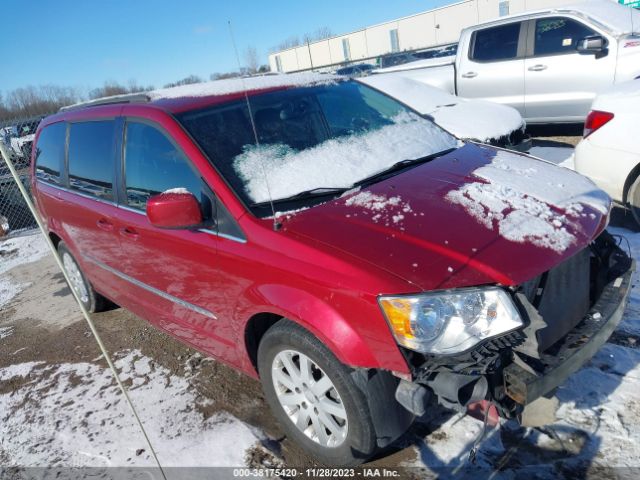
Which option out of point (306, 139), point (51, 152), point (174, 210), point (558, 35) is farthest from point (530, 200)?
point (558, 35)

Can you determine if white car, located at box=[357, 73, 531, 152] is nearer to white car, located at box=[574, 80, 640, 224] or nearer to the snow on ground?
white car, located at box=[574, 80, 640, 224]

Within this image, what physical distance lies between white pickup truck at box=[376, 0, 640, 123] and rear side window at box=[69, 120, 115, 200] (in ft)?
20.1

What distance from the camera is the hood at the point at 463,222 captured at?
198 centimetres

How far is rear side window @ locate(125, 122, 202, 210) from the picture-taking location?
2.72 meters

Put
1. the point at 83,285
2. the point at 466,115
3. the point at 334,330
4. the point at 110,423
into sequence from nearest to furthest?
the point at 334,330
the point at 110,423
the point at 83,285
the point at 466,115

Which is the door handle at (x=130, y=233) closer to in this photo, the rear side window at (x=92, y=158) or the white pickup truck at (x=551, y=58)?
the rear side window at (x=92, y=158)

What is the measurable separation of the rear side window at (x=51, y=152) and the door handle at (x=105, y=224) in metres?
1.02

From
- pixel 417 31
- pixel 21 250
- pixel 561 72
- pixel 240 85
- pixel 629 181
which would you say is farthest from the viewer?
pixel 417 31

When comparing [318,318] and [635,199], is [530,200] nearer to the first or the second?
[318,318]

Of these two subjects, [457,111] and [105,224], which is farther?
[457,111]

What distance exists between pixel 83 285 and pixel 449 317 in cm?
389

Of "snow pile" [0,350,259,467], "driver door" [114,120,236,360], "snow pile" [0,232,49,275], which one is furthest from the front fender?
"snow pile" [0,232,49,275]

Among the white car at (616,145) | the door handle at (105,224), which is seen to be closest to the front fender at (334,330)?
the door handle at (105,224)

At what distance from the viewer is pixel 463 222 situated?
2217mm
